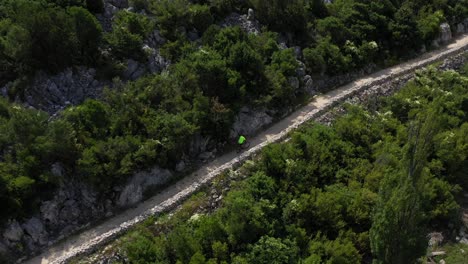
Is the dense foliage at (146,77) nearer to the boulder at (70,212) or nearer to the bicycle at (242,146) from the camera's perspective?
the bicycle at (242,146)

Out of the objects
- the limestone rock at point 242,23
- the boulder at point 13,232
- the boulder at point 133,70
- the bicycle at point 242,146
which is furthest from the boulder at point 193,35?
the boulder at point 13,232

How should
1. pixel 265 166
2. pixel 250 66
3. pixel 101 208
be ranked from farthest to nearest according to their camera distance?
1. pixel 250 66
2. pixel 265 166
3. pixel 101 208

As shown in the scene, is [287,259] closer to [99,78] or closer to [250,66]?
[250,66]

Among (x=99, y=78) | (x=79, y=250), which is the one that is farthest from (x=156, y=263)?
(x=99, y=78)

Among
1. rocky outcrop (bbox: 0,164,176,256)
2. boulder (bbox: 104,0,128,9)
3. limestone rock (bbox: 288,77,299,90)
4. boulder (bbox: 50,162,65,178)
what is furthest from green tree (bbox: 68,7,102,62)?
limestone rock (bbox: 288,77,299,90)

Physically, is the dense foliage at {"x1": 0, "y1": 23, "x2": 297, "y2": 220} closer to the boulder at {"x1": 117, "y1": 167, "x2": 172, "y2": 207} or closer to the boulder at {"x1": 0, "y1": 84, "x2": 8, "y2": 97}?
the boulder at {"x1": 117, "y1": 167, "x2": 172, "y2": 207}

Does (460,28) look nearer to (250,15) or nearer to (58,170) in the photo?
(250,15)
